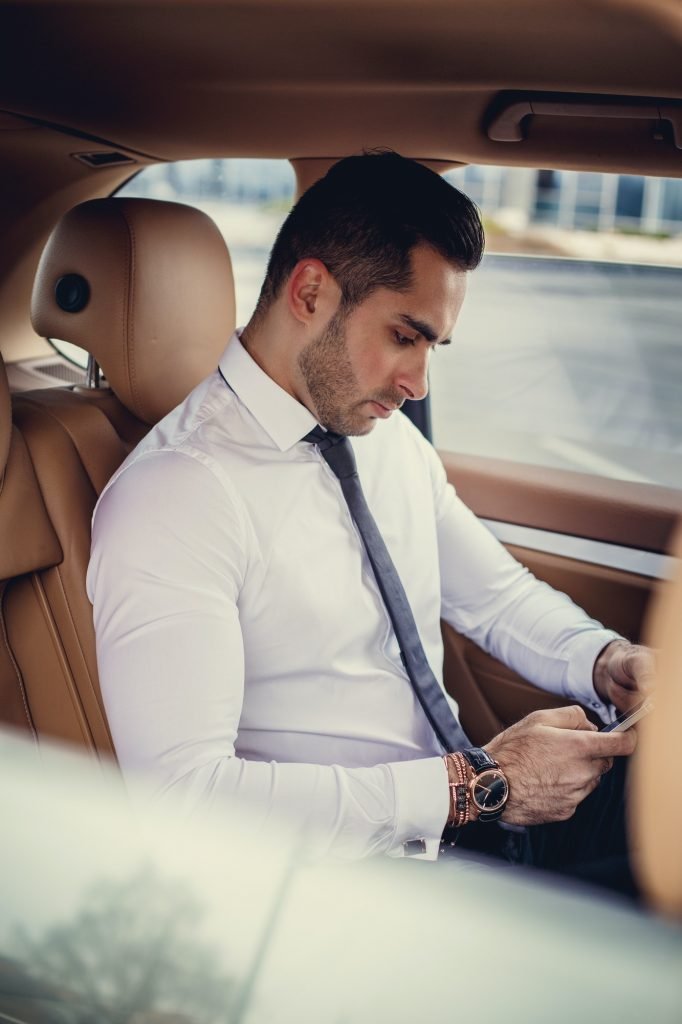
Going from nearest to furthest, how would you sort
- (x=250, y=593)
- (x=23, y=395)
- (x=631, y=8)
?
(x=631, y=8) < (x=250, y=593) < (x=23, y=395)

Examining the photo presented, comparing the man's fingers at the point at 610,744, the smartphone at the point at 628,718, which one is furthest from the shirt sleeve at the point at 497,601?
A: the man's fingers at the point at 610,744

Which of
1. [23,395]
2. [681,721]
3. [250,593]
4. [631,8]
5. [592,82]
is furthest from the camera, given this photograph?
[23,395]

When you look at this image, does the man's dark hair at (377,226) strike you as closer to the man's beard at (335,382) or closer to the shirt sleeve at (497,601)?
the man's beard at (335,382)

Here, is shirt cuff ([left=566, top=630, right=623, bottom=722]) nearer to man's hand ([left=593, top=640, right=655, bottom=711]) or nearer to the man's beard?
man's hand ([left=593, top=640, right=655, bottom=711])

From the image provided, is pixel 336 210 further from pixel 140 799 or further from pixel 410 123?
pixel 140 799

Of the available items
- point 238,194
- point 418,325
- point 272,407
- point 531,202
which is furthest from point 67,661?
point 531,202

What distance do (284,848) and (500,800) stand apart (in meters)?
0.48

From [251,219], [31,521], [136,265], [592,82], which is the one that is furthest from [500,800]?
[251,219]

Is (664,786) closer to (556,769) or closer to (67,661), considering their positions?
(556,769)

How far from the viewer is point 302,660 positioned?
1519mm

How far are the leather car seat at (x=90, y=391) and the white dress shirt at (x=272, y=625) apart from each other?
0.17 meters

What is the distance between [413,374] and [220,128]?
601 millimetres

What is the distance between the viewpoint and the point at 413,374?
1572 mm

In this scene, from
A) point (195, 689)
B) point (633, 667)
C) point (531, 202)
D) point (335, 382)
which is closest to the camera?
point (195, 689)
